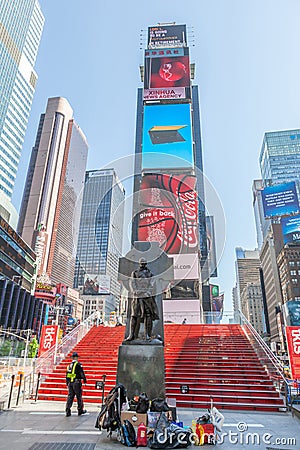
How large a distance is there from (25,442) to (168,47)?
64.1 meters

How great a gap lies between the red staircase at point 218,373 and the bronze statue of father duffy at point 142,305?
10.1ft

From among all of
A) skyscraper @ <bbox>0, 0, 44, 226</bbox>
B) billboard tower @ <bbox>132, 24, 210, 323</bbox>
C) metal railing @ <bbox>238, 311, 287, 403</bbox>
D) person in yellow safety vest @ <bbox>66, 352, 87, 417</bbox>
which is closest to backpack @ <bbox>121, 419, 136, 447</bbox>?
person in yellow safety vest @ <bbox>66, 352, 87, 417</bbox>

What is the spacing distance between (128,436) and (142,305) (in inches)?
150

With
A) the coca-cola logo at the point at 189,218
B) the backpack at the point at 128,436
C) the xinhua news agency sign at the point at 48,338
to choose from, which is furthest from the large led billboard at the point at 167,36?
the backpack at the point at 128,436

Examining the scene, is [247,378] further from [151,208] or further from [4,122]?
[4,122]

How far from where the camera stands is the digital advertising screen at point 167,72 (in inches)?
1988

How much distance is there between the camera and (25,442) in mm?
4934

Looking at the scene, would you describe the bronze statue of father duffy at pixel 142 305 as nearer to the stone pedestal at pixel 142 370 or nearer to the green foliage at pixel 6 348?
the stone pedestal at pixel 142 370

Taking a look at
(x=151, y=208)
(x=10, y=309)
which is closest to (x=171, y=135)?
(x=151, y=208)

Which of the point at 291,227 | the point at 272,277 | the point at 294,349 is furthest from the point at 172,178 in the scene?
the point at 272,277

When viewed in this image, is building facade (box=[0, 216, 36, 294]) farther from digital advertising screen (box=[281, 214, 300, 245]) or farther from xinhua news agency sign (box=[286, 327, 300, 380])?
digital advertising screen (box=[281, 214, 300, 245])

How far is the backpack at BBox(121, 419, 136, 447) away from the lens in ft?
15.6

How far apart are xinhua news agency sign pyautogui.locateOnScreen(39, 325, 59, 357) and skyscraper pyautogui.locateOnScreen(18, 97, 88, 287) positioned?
130 meters

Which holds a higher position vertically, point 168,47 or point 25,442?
point 168,47
